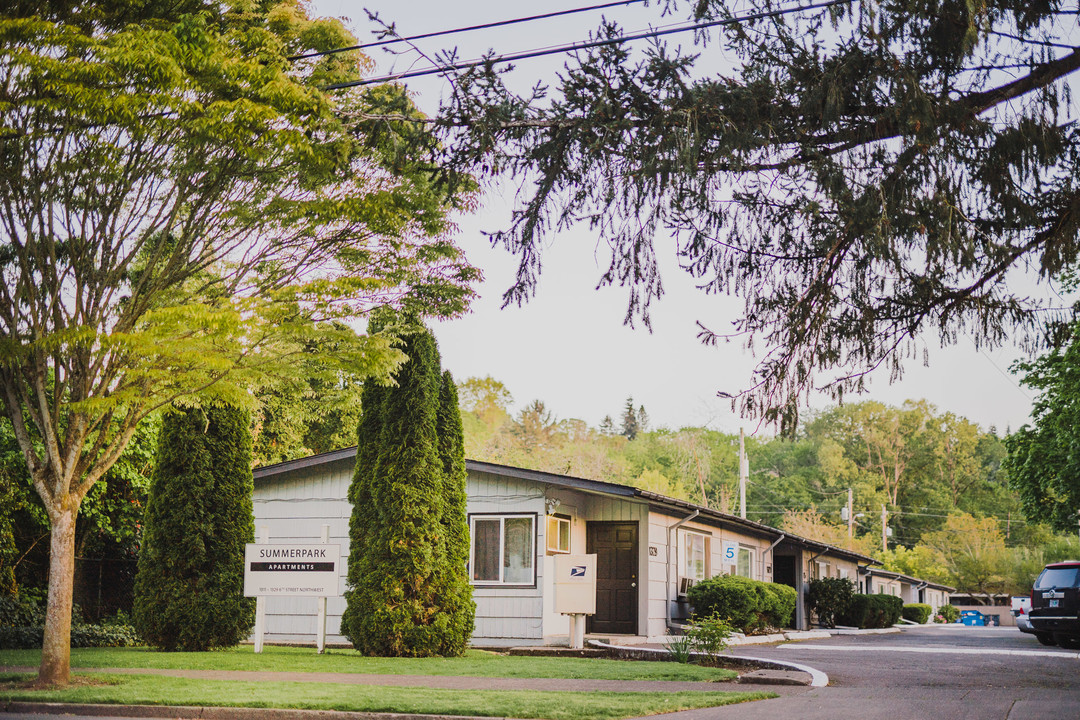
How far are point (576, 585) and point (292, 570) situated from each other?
14.9 feet

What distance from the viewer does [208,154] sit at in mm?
10953

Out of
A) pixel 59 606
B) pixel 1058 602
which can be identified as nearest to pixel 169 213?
pixel 59 606

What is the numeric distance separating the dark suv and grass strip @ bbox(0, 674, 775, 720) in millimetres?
13086

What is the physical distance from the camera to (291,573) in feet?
52.1

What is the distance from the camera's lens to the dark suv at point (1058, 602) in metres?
20.3

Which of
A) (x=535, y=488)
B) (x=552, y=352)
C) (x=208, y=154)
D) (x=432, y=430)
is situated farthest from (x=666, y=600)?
(x=552, y=352)

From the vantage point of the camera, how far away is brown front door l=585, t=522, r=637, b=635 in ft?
67.4

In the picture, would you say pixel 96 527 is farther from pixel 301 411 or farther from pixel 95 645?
pixel 301 411

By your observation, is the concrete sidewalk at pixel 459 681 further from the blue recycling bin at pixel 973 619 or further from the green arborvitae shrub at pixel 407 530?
the blue recycling bin at pixel 973 619

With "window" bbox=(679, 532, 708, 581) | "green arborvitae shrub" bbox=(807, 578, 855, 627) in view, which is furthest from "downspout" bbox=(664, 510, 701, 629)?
"green arborvitae shrub" bbox=(807, 578, 855, 627)

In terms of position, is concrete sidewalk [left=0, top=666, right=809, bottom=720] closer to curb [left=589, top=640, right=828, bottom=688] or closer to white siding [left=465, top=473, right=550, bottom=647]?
curb [left=589, top=640, right=828, bottom=688]

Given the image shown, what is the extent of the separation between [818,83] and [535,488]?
13.7 m

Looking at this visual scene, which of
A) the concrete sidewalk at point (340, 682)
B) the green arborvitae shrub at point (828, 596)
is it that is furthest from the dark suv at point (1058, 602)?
the concrete sidewalk at point (340, 682)

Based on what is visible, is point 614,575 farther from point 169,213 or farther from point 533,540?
point 169,213
